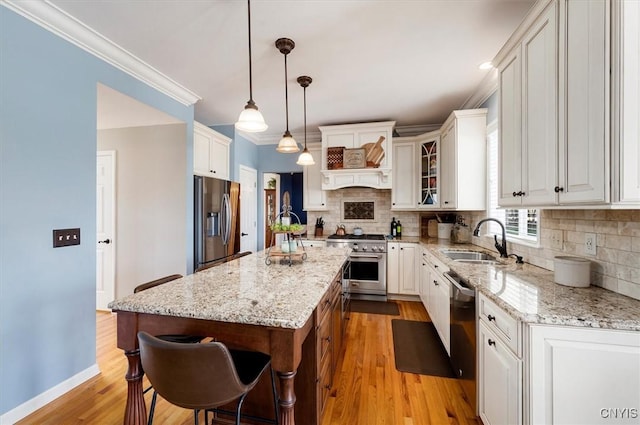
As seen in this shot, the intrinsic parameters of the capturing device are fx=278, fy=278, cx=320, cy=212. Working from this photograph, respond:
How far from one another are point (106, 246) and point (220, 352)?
3.50 metres

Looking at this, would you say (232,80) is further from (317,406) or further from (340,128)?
(317,406)

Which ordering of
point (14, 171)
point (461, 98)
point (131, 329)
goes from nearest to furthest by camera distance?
point (131, 329) → point (14, 171) → point (461, 98)

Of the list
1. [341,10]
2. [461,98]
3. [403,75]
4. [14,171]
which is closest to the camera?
[14,171]

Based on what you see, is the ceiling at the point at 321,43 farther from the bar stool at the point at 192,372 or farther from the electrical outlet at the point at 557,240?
the bar stool at the point at 192,372

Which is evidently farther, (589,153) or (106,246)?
(106,246)

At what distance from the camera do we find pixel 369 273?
4.02 m

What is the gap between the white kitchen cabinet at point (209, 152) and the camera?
353cm

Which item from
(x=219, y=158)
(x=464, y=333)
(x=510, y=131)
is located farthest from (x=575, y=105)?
(x=219, y=158)

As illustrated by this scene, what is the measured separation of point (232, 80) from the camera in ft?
9.58

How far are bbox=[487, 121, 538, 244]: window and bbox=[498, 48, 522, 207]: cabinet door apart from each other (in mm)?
350

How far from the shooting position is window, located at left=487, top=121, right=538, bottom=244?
92.4 inches

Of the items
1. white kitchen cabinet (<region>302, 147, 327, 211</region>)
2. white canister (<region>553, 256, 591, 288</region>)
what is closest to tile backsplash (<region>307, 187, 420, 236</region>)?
white kitchen cabinet (<region>302, 147, 327, 211</region>)

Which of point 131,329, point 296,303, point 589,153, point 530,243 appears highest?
point 589,153

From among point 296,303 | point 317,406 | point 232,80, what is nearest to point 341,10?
point 232,80
